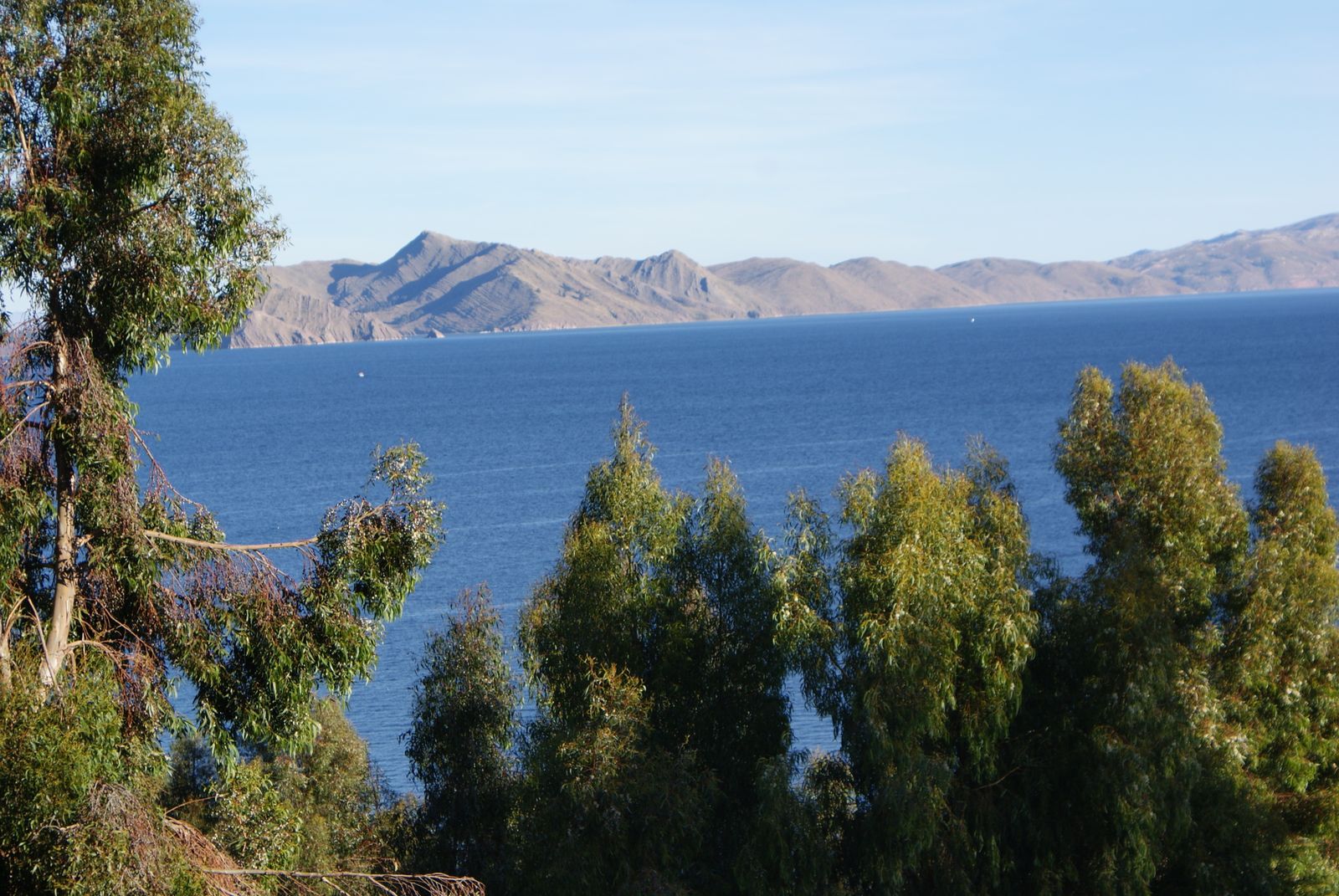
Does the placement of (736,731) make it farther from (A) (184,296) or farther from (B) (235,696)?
(A) (184,296)

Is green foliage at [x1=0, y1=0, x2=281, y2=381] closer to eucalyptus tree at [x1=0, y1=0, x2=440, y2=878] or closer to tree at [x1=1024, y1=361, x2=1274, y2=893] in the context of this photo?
eucalyptus tree at [x1=0, y1=0, x2=440, y2=878]

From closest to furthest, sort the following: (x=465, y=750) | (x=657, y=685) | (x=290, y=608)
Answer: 1. (x=290, y=608)
2. (x=657, y=685)
3. (x=465, y=750)

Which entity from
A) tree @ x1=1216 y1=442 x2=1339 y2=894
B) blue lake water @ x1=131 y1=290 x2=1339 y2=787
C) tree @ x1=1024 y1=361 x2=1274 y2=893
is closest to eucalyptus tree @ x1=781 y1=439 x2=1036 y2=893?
tree @ x1=1024 y1=361 x2=1274 y2=893

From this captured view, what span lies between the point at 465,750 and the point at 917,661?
1090cm

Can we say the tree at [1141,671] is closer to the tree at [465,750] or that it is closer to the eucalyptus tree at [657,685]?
the eucalyptus tree at [657,685]

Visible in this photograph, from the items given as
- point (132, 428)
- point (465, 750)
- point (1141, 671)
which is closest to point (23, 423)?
point (132, 428)

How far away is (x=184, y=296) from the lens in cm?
1344

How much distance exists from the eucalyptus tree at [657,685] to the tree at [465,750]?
2.09 m

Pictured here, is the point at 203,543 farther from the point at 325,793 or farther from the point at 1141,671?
the point at 325,793

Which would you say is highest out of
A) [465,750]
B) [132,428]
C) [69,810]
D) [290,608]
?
[132,428]

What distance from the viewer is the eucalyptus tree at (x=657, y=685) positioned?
72.9ft

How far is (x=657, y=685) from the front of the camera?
976 inches

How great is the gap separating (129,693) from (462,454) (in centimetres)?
9515

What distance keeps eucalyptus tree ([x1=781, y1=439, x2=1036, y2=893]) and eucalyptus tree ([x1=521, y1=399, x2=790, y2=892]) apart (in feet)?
Answer: 3.93
